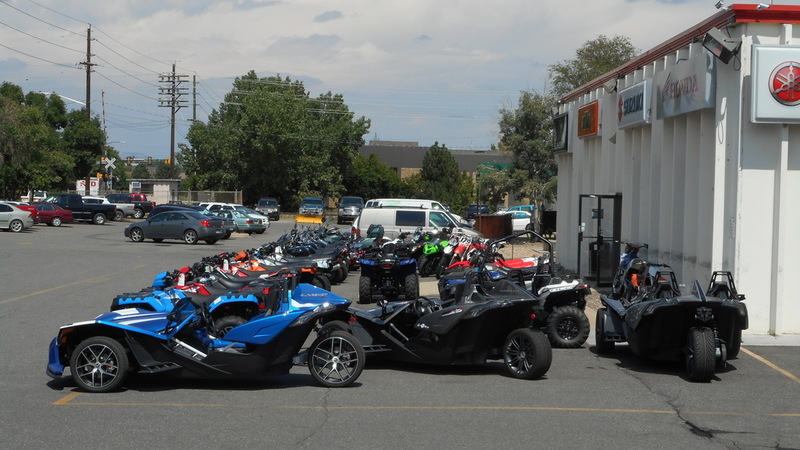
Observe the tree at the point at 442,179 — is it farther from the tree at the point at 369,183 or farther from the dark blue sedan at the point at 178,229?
the dark blue sedan at the point at 178,229

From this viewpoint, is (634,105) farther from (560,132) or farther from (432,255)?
(560,132)

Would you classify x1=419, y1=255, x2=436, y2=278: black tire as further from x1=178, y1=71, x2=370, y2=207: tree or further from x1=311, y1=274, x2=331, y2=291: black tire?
x1=178, y1=71, x2=370, y2=207: tree

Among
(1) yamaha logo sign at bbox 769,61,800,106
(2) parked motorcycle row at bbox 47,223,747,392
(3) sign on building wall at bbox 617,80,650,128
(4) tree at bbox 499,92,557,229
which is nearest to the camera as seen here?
(2) parked motorcycle row at bbox 47,223,747,392

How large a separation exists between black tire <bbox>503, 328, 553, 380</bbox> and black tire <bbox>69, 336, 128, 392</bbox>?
414 centimetres

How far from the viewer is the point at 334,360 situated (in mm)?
9070

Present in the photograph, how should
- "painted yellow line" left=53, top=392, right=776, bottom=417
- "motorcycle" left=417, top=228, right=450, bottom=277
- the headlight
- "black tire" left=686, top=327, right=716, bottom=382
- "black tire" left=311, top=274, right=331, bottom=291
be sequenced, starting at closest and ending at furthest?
"painted yellow line" left=53, top=392, right=776, bottom=417
the headlight
"black tire" left=686, top=327, right=716, bottom=382
"black tire" left=311, top=274, right=331, bottom=291
"motorcycle" left=417, top=228, right=450, bottom=277

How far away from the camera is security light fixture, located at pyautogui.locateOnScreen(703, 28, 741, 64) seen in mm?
12781

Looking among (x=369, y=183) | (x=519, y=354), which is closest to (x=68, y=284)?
(x=519, y=354)

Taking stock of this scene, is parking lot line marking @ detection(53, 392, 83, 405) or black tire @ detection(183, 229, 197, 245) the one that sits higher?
black tire @ detection(183, 229, 197, 245)

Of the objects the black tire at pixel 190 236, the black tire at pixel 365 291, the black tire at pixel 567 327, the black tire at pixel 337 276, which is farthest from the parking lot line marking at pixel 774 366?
the black tire at pixel 190 236

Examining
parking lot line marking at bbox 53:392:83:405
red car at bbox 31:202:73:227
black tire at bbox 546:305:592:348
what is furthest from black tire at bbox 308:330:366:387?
red car at bbox 31:202:73:227

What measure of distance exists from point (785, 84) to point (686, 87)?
1.84 meters

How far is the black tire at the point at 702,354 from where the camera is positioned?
947 cm

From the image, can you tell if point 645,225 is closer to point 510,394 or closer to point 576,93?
point 576,93
